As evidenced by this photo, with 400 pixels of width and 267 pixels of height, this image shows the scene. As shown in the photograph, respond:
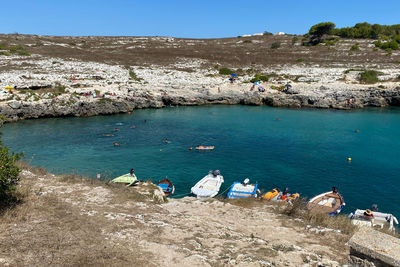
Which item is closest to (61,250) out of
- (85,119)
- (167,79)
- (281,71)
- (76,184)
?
(76,184)

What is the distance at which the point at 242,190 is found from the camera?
80.3 ft

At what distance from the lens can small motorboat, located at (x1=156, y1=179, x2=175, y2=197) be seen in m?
24.2

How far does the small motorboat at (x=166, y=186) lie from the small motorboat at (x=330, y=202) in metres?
10.9

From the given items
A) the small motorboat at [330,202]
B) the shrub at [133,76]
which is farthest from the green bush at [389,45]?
the small motorboat at [330,202]

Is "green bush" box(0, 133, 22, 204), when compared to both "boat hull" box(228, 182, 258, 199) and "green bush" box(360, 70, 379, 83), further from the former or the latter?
"green bush" box(360, 70, 379, 83)

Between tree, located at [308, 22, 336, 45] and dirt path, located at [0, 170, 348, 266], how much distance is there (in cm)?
10966

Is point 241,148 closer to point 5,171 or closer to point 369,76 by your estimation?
point 5,171

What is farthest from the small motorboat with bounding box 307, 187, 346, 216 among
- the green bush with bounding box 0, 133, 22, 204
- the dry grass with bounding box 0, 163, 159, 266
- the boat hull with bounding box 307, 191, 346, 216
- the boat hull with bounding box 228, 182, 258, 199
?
the green bush with bounding box 0, 133, 22, 204

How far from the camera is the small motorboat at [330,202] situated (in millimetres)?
21548

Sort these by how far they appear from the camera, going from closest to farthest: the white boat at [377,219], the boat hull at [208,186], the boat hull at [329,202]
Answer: the white boat at [377,219] → the boat hull at [329,202] → the boat hull at [208,186]

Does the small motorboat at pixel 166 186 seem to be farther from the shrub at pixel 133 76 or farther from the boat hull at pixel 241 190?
the shrub at pixel 133 76

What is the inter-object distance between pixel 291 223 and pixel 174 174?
54.3ft

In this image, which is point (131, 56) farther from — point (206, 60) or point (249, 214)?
point (249, 214)

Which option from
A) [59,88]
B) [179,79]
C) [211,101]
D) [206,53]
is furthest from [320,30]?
[59,88]
